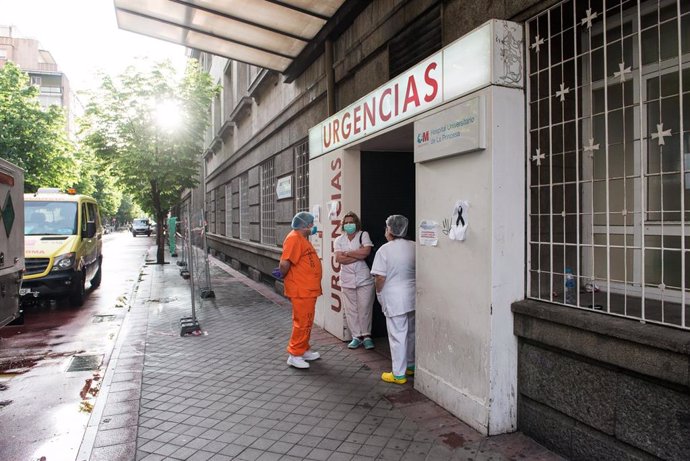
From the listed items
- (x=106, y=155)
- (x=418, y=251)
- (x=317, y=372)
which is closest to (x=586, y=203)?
(x=418, y=251)

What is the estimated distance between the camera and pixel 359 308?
20.4 feet

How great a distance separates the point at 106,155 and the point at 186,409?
1531 centimetres

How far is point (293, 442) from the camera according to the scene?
146 inches

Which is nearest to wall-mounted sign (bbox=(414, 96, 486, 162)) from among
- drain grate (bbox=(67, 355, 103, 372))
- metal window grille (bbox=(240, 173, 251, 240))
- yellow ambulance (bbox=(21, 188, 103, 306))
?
drain grate (bbox=(67, 355, 103, 372))

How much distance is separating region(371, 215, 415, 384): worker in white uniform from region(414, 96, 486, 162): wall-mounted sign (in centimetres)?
99

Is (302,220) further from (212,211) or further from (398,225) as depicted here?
(212,211)

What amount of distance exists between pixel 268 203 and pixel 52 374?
309 inches

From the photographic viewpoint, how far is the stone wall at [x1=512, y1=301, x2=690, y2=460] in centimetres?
260

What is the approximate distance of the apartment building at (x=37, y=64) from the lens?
66500mm

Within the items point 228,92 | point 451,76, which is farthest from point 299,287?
point 228,92

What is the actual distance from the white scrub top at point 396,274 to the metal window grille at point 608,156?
4.85 ft

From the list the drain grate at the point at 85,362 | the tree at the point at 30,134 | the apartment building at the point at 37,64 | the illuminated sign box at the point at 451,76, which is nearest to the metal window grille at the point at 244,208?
the drain grate at the point at 85,362

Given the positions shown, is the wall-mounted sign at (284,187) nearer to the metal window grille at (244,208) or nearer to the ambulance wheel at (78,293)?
the metal window grille at (244,208)

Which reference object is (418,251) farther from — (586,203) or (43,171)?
(43,171)
